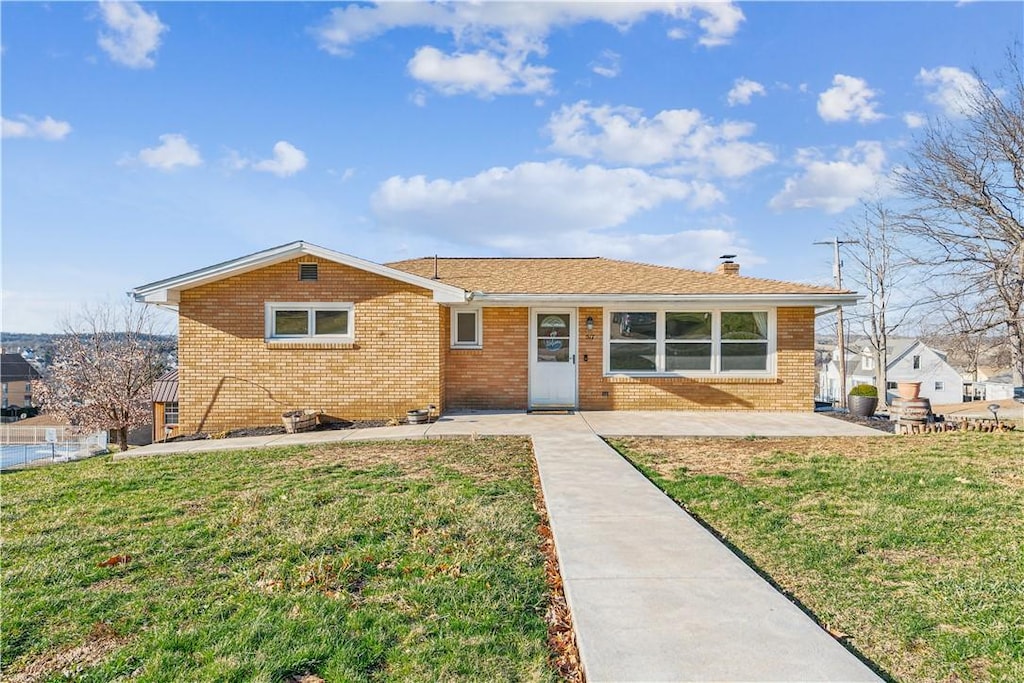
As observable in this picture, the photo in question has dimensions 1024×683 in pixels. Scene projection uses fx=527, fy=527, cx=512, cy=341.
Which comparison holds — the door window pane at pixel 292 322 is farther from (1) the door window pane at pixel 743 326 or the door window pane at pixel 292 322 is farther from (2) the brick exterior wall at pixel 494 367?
(1) the door window pane at pixel 743 326

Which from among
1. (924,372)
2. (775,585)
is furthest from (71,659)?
(924,372)

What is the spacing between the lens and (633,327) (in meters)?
12.6

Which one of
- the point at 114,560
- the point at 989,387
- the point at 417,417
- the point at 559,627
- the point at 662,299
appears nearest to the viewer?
the point at 559,627

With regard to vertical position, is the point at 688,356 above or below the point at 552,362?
above

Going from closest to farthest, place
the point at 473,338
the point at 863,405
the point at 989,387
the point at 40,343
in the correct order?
the point at 863,405 < the point at 473,338 < the point at 40,343 < the point at 989,387

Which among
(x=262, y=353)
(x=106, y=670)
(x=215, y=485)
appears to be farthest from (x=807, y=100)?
(x=106, y=670)

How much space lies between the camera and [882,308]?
31.0 m

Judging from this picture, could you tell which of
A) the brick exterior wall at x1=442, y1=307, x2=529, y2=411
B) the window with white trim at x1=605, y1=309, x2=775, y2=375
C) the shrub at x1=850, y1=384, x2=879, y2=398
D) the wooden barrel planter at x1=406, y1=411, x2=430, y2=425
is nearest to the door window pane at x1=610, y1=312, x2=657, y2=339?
the window with white trim at x1=605, y1=309, x2=775, y2=375

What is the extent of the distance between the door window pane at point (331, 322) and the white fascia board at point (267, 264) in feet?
3.60

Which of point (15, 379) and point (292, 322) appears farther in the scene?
point (15, 379)

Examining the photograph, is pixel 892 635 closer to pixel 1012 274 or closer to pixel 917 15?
pixel 917 15

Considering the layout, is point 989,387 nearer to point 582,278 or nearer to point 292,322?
point 582,278

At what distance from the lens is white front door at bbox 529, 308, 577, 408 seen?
12.6 meters

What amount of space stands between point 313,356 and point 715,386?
9123mm
